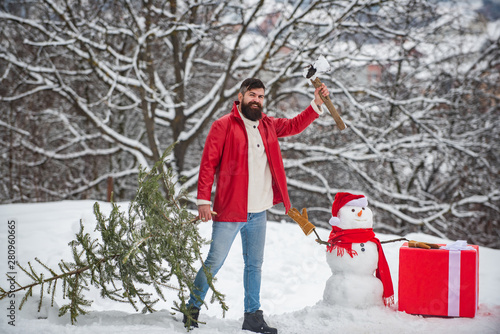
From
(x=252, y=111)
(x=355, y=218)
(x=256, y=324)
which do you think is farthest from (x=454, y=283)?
(x=252, y=111)

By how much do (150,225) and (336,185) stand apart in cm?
898

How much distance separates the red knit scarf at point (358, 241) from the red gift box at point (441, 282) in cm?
14

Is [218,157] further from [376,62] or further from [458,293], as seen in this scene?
[376,62]

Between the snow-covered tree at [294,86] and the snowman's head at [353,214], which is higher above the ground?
the snow-covered tree at [294,86]

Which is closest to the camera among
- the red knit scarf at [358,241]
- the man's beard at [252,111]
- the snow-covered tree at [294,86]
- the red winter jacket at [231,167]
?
the red winter jacket at [231,167]

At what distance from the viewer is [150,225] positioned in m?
2.65

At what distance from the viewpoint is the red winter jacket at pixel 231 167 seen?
2.79 m

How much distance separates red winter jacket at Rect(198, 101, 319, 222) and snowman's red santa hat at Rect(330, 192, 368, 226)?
40cm

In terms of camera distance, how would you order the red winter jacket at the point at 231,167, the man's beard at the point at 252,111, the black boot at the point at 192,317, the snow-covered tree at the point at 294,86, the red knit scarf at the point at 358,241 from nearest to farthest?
the black boot at the point at 192,317, the red winter jacket at the point at 231,167, the man's beard at the point at 252,111, the red knit scarf at the point at 358,241, the snow-covered tree at the point at 294,86

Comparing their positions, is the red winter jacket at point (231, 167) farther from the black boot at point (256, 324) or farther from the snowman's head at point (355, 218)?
the black boot at point (256, 324)

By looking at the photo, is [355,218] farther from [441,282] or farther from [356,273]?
[441,282]

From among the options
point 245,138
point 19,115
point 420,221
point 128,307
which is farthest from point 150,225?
point 19,115

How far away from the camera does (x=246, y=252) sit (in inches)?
115

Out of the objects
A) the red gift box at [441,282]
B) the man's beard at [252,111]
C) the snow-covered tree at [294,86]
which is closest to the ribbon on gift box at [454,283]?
the red gift box at [441,282]
